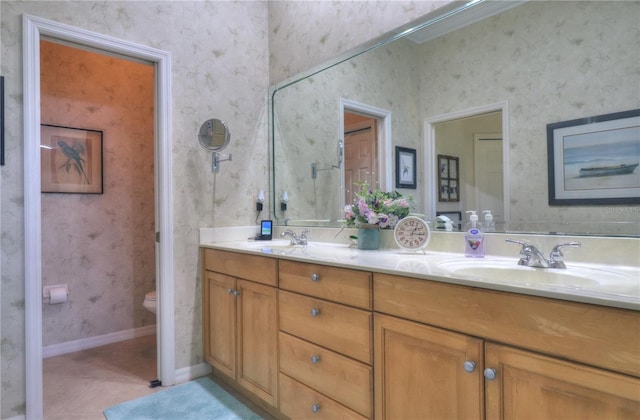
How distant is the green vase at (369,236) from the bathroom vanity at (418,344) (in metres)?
0.37

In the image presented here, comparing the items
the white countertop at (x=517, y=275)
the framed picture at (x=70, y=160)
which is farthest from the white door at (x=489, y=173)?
the framed picture at (x=70, y=160)

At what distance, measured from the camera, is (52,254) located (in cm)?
273

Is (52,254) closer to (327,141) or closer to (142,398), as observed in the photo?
(142,398)

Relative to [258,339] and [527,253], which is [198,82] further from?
[527,253]

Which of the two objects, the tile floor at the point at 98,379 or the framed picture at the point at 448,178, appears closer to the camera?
the framed picture at the point at 448,178

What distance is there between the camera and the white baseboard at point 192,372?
2.27 meters

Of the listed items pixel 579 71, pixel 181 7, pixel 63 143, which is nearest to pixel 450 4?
pixel 579 71

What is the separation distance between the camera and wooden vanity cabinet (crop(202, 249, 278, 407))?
5.77ft

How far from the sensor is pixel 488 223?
1583mm

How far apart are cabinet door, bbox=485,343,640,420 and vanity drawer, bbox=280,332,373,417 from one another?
452 millimetres

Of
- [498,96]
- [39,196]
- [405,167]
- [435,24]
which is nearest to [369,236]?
[405,167]

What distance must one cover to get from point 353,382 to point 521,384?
60 cm

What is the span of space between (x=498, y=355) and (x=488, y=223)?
0.75 metres

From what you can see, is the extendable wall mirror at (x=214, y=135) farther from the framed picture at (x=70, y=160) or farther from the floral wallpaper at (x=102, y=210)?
the framed picture at (x=70, y=160)
